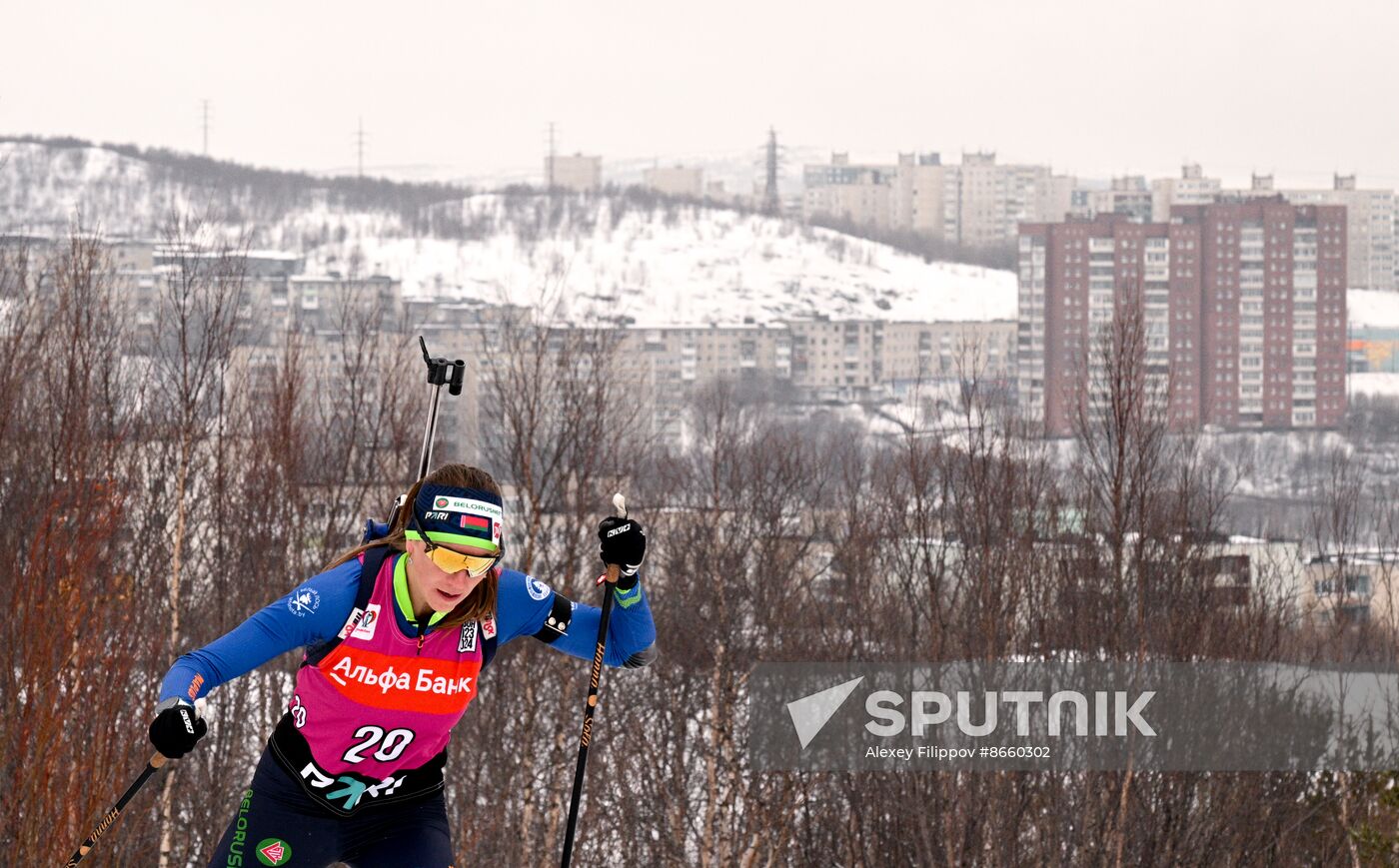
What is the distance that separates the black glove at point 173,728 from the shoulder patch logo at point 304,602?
28 cm

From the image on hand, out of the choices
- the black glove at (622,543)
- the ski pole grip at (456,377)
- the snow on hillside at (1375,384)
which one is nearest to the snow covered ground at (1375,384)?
the snow on hillside at (1375,384)

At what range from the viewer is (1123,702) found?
17703 mm

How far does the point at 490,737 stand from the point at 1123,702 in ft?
28.5

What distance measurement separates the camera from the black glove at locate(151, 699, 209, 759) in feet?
9.77

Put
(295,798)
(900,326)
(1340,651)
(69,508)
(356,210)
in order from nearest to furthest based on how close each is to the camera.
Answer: (295,798) → (69,508) → (1340,651) → (900,326) → (356,210)

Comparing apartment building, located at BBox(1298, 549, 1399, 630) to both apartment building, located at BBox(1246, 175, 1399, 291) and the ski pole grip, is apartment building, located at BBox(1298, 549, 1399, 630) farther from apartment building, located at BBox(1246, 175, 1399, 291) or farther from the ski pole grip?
apartment building, located at BBox(1246, 175, 1399, 291)

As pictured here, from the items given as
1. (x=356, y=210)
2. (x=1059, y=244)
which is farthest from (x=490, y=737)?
(x=356, y=210)

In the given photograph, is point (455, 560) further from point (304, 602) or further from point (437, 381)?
point (437, 381)

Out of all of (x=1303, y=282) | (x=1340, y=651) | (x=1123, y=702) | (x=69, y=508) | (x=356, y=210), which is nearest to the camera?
(x=69, y=508)

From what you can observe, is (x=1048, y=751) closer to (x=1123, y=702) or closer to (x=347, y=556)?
(x=1123, y=702)

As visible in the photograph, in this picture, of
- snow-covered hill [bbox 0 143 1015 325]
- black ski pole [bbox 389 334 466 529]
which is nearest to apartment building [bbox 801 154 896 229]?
snow-covered hill [bbox 0 143 1015 325]

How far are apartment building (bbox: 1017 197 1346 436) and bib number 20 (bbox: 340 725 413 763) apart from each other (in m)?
96.4

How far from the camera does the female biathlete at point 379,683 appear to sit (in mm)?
3236

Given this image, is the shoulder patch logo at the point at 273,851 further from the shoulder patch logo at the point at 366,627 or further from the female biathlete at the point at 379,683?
the shoulder patch logo at the point at 366,627
